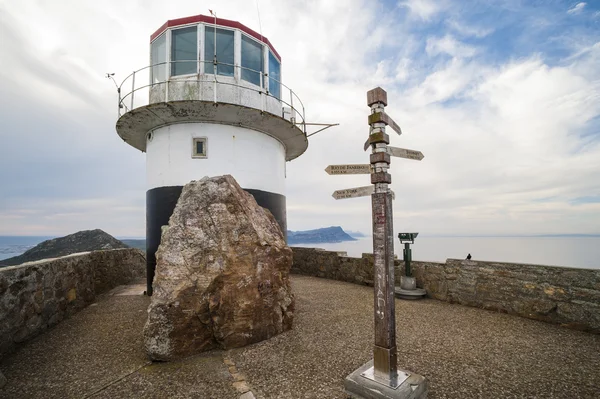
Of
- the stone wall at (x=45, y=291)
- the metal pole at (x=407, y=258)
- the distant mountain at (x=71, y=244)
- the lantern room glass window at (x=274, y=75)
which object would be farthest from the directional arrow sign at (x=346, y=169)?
the distant mountain at (x=71, y=244)

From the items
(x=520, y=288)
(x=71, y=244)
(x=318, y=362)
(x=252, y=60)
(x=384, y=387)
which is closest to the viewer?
(x=384, y=387)

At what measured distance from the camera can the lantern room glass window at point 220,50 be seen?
8906 millimetres

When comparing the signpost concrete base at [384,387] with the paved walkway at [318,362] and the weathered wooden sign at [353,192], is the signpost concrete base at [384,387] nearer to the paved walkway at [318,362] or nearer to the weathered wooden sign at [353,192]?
the paved walkway at [318,362]

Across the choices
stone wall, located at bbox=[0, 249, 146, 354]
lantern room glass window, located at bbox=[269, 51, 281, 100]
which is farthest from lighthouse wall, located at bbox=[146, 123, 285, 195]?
stone wall, located at bbox=[0, 249, 146, 354]

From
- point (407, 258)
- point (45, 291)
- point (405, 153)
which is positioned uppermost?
point (405, 153)

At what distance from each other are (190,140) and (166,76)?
2.16 meters

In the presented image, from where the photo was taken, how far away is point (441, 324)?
5.74 m

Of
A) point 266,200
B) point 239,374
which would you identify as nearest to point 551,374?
point 239,374

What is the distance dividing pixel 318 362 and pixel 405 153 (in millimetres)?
3312

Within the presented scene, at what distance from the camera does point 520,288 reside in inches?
240

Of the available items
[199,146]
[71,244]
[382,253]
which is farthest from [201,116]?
[71,244]

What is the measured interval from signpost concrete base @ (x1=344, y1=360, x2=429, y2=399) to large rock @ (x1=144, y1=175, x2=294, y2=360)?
2.08 metres

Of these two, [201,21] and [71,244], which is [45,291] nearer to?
[201,21]

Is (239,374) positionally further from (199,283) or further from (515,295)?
(515,295)
